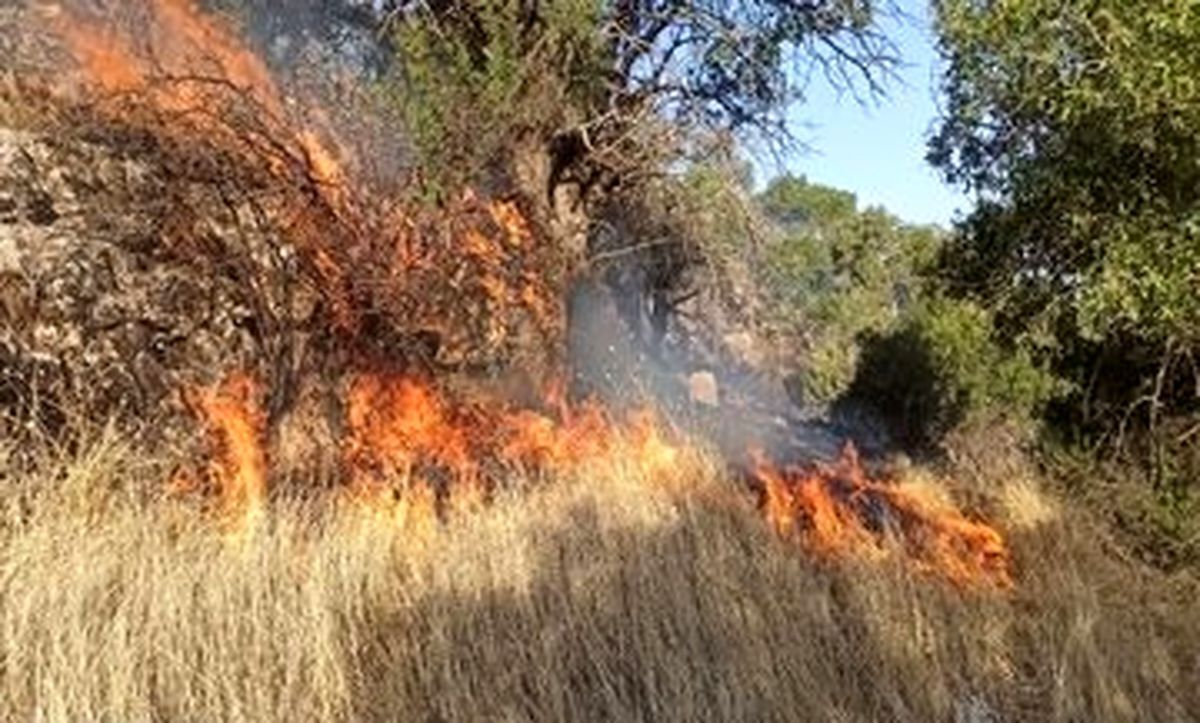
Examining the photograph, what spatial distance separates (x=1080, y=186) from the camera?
334 inches

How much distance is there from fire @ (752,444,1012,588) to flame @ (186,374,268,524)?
2.87 meters

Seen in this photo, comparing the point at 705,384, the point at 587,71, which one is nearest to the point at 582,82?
the point at 587,71

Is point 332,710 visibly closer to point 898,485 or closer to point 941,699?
point 941,699

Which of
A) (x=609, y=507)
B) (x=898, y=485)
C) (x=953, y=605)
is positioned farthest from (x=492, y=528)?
(x=898, y=485)

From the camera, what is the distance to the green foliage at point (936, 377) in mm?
17578

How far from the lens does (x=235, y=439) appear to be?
8523 millimetres

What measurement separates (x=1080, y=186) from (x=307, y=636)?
551cm

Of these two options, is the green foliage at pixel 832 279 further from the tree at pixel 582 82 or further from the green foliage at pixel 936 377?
the tree at pixel 582 82

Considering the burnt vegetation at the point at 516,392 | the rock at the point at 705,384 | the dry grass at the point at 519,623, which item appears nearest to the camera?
the dry grass at the point at 519,623

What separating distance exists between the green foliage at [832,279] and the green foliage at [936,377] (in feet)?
17.9

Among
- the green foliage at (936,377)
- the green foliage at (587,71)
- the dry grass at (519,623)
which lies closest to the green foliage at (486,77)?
the green foliage at (587,71)

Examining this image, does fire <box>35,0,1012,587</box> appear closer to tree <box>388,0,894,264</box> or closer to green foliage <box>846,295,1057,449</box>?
tree <box>388,0,894,264</box>

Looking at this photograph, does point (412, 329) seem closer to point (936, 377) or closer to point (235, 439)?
point (235, 439)

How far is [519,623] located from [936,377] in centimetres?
1550
